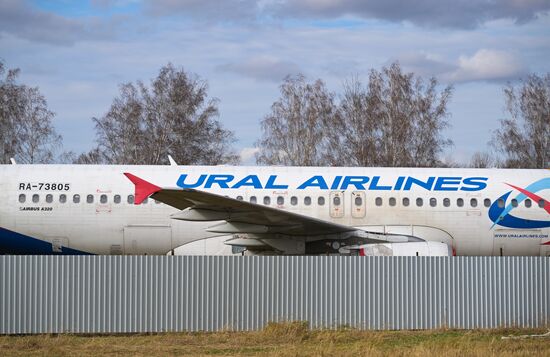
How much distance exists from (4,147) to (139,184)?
2682 centimetres

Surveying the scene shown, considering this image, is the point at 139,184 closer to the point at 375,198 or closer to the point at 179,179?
the point at 179,179

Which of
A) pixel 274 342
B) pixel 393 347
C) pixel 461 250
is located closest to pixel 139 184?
pixel 274 342

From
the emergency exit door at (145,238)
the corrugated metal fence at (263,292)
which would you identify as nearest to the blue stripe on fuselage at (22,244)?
the emergency exit door at (145,238)

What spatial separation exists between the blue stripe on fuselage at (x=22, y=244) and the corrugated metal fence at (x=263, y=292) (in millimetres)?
5941

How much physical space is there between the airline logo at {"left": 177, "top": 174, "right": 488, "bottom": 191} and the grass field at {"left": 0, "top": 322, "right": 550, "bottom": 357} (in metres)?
6.42

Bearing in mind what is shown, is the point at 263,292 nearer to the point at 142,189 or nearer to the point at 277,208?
the point at 142,189

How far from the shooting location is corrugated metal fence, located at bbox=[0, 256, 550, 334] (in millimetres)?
15203

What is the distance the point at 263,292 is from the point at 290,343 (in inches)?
71.8

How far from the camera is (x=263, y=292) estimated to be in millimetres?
15828

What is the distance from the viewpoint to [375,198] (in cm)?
2153

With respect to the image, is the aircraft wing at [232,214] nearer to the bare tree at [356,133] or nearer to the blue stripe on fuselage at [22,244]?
the blue stripe on fuselage at [22,244]

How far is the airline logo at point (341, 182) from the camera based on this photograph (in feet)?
70.4

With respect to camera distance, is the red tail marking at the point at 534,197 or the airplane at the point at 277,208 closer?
the airplane at the point at 277,208

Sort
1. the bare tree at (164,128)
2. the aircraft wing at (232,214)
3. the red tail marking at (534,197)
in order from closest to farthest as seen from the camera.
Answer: the aircraft wing at (232,214), the red tail marking at (534,197), the bare tree at (164,128)
